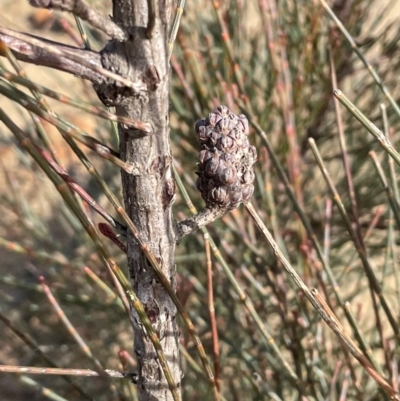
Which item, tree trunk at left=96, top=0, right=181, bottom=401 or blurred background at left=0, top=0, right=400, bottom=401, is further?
blurred background at left=0, top=0, right=400, bottom=401

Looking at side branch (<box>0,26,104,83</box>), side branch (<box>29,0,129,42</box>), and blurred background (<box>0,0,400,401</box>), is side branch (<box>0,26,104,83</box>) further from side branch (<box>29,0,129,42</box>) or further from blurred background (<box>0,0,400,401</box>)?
blurred background (<box>0,0,400,401</box>)

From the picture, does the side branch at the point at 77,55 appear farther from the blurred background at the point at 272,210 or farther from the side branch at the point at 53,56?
the blurred background at the point at 272,210

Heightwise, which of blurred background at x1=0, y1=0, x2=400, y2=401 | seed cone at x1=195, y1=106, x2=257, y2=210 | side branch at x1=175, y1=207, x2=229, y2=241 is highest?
blurred background at x1=0, y1=0, x2=400, y2=401

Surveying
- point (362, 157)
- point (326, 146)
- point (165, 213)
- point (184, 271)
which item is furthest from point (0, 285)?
point (165, 213)

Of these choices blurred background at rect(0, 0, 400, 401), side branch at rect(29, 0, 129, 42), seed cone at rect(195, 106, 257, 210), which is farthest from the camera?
blurred background at rect(0, 0, 400, 401)

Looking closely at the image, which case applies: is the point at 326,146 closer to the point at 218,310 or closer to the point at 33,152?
the point at 218,310

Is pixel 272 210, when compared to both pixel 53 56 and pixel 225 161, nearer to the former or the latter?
pixel 225 161

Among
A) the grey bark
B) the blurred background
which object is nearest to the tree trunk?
the grey bark

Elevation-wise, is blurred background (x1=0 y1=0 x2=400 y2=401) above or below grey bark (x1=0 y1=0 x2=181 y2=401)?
above
